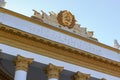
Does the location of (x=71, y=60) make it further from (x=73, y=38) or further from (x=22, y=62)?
(x=22, y=62)

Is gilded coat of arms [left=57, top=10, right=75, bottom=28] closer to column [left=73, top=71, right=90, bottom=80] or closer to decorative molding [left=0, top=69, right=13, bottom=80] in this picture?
column [left=73, top=71, right=90, bottom=80]

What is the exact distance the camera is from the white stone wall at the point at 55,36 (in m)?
22.6

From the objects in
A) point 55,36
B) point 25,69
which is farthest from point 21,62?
point 55,36

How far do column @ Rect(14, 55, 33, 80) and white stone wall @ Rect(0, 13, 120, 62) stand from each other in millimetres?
2397

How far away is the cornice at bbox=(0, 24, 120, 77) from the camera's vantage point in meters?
21.6

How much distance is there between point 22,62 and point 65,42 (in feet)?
14.0

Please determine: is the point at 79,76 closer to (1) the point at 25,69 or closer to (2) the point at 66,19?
(1) the point at 25,69

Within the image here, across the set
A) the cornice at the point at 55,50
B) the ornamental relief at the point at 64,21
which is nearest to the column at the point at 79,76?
the cornice at the point at 55,50

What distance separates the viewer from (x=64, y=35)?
24.7m

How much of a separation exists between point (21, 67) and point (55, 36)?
160 inches

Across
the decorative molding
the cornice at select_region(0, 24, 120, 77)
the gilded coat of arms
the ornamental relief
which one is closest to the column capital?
the cornice at select_region(0, 24, 120, 77)

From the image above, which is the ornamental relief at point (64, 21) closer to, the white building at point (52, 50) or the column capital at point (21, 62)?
the white building at point (52, 50)

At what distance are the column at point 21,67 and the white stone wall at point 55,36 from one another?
2.40 meters

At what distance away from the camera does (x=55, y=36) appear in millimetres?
24031
